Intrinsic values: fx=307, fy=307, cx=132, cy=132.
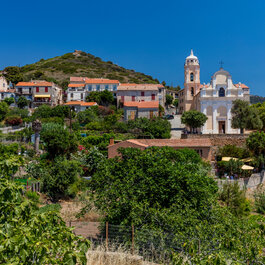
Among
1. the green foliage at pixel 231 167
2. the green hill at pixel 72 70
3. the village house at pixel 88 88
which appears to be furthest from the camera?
the green hill at pixel 72 70

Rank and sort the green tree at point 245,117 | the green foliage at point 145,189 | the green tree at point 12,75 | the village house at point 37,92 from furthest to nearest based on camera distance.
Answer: the green tree at point 12,75
the village house at point 37,92
the green tree at point 245,117
the green foliage at point 145,189

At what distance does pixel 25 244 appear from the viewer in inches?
161

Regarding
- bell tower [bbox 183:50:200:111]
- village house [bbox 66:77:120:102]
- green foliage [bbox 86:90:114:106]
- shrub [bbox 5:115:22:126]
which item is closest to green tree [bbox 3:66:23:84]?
village house [bbox 66:77:120:102]

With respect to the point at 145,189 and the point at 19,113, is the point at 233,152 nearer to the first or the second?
the point at 145,189

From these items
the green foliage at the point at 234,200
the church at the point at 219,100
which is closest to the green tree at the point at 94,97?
the church at the point at 219,100

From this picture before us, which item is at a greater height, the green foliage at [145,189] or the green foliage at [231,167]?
the green foliage at [145,189]

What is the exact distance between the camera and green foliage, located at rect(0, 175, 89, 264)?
13.5ft

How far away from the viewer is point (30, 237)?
4.23 metres

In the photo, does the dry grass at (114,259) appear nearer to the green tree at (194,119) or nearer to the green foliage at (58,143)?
the green foliage at (58,143)

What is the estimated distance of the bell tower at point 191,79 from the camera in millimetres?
50500

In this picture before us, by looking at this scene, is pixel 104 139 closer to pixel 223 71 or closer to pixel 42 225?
pixel 223 71

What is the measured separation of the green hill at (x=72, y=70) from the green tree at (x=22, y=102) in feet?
58.1

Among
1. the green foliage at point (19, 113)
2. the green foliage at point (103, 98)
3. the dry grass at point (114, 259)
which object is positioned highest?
the green foliage at point (103, 98)

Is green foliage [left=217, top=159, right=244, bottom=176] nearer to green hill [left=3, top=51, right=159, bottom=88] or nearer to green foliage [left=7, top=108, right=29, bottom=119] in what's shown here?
Answer: green foliage [left=7, top=108, right=29, bottom=119]
